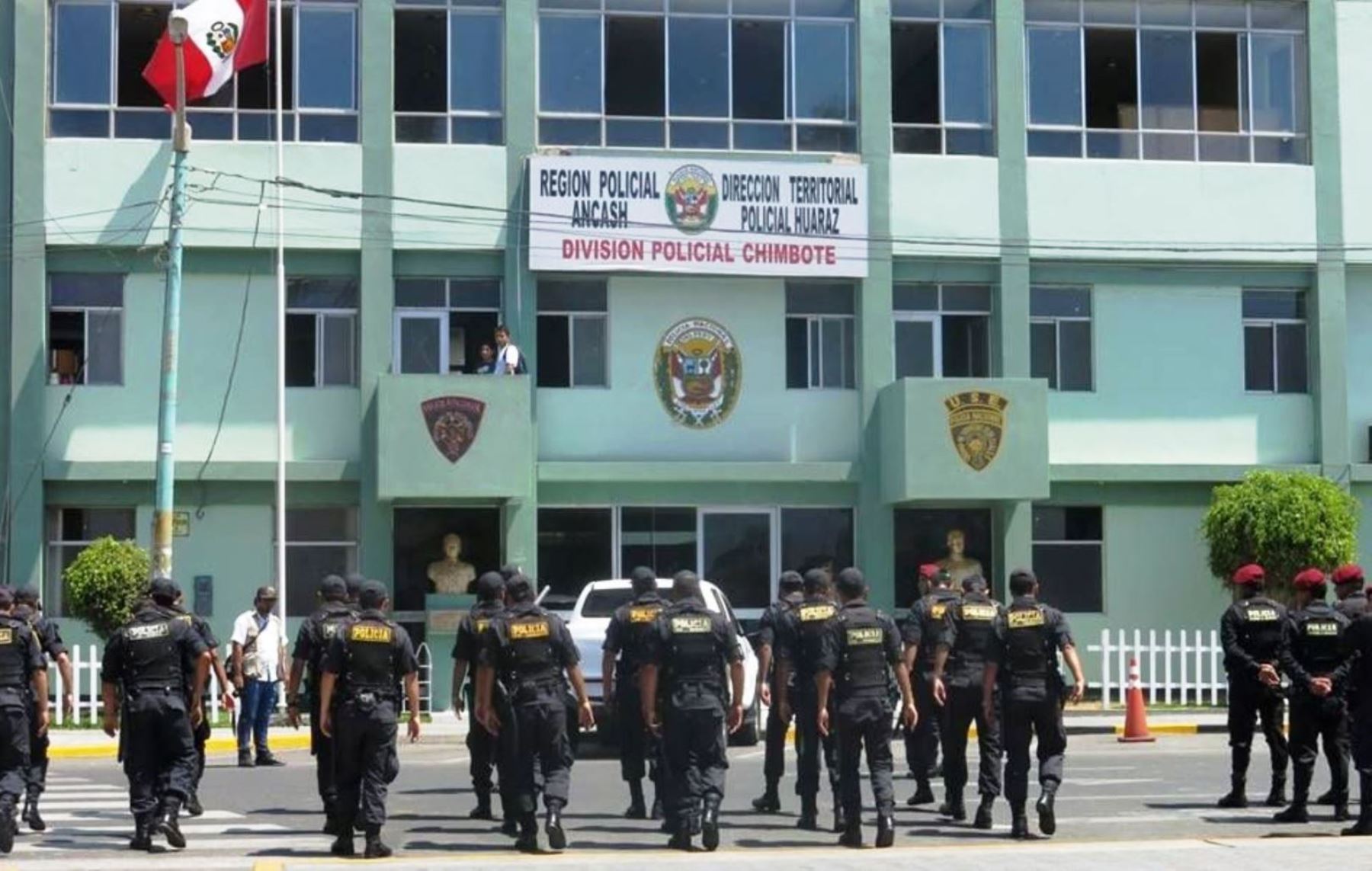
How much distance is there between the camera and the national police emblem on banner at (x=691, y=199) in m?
31.1

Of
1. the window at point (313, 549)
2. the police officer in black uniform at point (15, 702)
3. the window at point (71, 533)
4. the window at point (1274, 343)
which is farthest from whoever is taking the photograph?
the window at point (1274, 343)

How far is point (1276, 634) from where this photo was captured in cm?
1733

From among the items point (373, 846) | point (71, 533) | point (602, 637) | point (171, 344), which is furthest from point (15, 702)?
point (71, 533)

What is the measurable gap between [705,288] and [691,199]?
135 centimetres

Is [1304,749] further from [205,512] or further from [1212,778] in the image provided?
A: [205,512]

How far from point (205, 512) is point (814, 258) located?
9431 mm

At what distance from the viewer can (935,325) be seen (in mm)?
32406

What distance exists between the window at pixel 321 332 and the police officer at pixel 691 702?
54.1 ft

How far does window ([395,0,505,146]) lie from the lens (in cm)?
3123

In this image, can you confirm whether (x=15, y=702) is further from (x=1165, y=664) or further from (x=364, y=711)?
(x=1165, y=664)

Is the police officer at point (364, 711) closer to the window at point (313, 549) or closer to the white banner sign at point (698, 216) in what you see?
the window at point (313, 549)

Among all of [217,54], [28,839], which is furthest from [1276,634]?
[217,54]

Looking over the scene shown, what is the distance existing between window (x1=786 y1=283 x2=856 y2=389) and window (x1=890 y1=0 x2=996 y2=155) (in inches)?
97.2

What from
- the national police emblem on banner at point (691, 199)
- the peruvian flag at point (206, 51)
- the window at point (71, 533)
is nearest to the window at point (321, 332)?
the window at point (71, 533)
